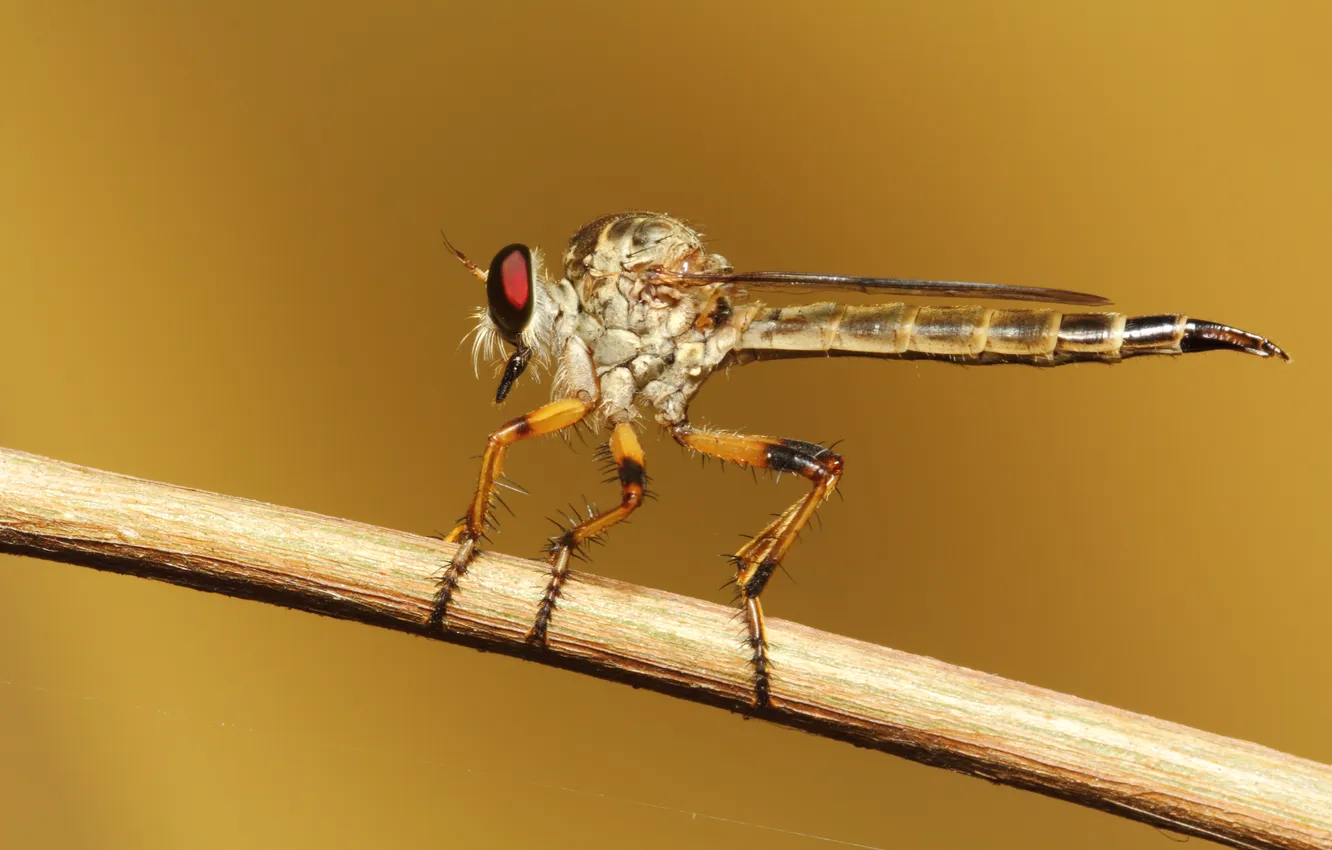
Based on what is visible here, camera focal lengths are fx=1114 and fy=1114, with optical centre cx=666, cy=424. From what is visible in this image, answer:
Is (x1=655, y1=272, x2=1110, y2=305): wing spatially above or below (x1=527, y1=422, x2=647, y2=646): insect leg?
above

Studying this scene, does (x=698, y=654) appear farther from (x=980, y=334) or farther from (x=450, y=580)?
(x=980, y=334)

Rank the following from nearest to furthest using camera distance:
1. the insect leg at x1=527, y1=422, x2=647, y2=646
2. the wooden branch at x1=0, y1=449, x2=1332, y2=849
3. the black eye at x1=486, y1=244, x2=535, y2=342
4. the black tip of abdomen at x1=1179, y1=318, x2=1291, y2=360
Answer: the wooden branch at x1=0, y1=449, x2=1332, y2=849 < the insect leg at x1=527, y1=422, x2=647, y2=646 < the black tip of abdomen at x1=1179, y1=318, x2=1291, y2=360 < the black eye at x1=486, y1=244, x2=535, y2=342

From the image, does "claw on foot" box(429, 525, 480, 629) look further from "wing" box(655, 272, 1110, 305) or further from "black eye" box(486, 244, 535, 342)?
"wing" box(655, 272, 1110, 305)

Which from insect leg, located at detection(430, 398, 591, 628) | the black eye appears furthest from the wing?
the black eye

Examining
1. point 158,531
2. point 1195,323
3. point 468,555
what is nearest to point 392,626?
point 468,555

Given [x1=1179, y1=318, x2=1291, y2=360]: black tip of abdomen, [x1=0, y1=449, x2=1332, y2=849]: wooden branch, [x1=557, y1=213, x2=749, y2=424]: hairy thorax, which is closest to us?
[x1=0, y1=449, x2=1332, y2=849]: wooden branch

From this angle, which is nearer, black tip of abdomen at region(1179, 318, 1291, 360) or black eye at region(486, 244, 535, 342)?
black tip of abdomen at region(1179, 318, 1291, 360)

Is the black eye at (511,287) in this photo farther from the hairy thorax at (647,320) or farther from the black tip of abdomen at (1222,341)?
the black tip of abdomen at (1222,341)
